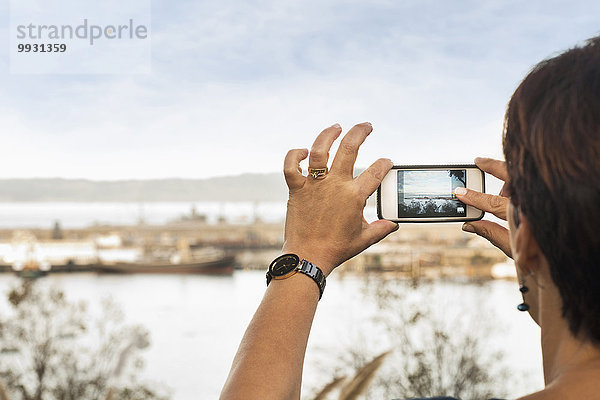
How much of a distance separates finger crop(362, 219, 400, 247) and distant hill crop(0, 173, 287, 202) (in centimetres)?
201

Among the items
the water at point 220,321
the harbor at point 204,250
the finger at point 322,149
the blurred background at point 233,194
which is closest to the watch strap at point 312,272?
the finger at point 322,149

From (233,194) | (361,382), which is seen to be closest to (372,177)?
(361,382)

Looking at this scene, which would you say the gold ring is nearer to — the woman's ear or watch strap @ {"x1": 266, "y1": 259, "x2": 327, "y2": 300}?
watch strap @ {"x1": 266, "y1": 259, "x2": 327, "y2": 300}

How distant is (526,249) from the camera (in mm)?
427

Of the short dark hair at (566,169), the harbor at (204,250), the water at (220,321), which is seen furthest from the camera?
the water at (220,321)

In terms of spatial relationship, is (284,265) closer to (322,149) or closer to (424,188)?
(322,149)

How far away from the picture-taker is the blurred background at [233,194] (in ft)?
7.93

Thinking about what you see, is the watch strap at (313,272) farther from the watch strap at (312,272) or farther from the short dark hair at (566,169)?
the short dark hair at (566,169)

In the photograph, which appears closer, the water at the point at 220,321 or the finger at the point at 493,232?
the finger at the point at 493,232

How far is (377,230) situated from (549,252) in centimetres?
24

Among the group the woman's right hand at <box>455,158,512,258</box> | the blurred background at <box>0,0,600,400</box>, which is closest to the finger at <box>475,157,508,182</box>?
the woman's right hand at <box>455,158,512,258</box>

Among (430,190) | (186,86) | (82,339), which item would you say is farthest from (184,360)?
(430,190)

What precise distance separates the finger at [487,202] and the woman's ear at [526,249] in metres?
0.20

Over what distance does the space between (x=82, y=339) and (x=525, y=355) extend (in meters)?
2.24
